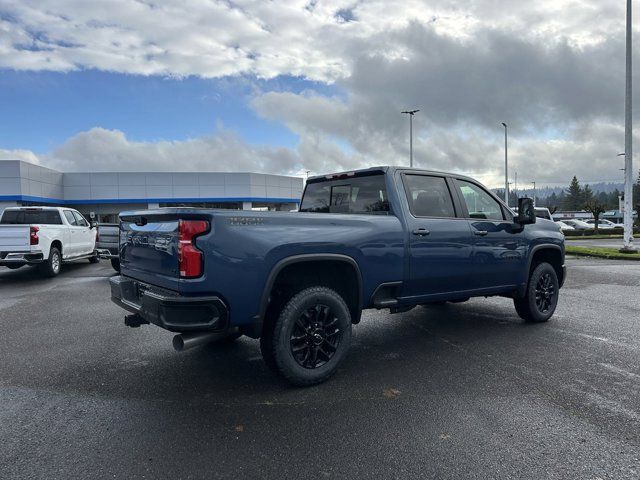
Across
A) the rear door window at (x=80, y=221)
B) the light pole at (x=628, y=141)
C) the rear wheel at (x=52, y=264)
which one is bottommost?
the rear wheel at (x=52, y=264)

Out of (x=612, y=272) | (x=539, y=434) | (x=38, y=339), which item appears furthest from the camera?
(x=612, y=272)

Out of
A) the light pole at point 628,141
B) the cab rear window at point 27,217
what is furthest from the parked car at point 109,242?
the light pole at point 628,141

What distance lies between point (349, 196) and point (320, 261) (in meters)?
1.42

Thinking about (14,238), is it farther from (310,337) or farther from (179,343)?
(310,337)

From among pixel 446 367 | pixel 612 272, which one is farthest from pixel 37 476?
pixel 612 272

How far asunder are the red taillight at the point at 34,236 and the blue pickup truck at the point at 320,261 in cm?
812

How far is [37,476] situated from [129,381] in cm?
158

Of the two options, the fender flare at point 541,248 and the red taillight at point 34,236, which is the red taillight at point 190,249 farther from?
the red taillight at point 34,236

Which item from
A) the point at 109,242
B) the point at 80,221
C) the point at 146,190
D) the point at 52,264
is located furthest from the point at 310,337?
the point at 146,190

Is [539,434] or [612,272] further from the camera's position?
[612,272]

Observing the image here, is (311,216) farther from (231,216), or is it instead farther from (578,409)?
(578,409)

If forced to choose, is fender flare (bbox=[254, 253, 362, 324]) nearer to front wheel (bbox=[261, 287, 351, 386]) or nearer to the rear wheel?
front wheel (bbox=[261, 287, 351, 386])

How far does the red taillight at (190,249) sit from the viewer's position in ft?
11.4

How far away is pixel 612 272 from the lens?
41.0 feet
